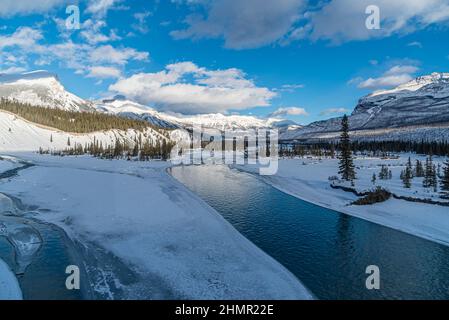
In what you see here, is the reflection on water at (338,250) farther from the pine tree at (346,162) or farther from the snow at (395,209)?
the pine tree at (346,162)

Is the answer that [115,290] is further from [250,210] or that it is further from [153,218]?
[250,210]

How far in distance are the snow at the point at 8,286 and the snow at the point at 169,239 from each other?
4208 millimetres

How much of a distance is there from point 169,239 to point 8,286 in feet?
38.8

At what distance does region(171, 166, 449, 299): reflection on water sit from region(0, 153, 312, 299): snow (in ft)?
6.52

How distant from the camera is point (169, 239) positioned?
88.9 ft

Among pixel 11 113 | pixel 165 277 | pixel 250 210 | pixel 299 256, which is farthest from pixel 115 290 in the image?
pixel 11 113

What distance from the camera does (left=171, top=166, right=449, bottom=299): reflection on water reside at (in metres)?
20.1

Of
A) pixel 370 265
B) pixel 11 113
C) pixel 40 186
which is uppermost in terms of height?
pixel 11 113

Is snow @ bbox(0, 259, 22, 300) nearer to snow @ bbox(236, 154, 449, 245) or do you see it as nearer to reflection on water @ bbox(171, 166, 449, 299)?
reflection on water @ bbox(171, 166, 449, 299)

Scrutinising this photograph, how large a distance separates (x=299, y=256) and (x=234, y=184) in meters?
36.4

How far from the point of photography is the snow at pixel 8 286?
16938 millimetres

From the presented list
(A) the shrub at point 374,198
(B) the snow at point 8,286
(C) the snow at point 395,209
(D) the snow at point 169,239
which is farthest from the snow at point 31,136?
(A) the shrub at point 374,198

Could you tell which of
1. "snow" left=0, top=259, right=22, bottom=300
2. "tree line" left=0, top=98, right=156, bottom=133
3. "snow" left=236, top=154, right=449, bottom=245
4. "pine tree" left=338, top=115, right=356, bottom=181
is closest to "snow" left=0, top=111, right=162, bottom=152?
"tree line" left=0, top=98, right=156, bottom=133

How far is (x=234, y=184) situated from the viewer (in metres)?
60.9
